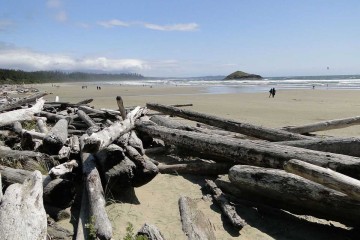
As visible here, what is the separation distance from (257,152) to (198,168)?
1.43m

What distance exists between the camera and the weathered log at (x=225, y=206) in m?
4.60

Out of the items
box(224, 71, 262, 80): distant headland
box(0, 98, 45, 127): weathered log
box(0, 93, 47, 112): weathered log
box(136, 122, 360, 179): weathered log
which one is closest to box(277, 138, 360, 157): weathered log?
box(136, 122, 360, 179): weathered log

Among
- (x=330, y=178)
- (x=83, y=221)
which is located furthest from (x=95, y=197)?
(x=330, y=178)

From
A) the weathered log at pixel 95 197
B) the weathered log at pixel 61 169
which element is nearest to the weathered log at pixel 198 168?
the weathered log at pixel 95 197

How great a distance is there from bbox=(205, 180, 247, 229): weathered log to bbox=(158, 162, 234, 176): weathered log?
58cm

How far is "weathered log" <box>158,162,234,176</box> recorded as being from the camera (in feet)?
20.7

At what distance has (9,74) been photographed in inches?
3629

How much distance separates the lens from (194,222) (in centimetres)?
466

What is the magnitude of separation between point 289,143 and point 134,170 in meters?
2.78

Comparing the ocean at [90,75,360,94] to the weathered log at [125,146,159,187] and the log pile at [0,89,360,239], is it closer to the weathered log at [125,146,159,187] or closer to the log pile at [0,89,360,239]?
the log pile at [0,89,360,239]

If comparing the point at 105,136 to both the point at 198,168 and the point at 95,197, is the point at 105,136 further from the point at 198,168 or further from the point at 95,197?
the point at 198,168

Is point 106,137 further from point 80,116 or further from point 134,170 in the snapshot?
point 80,116

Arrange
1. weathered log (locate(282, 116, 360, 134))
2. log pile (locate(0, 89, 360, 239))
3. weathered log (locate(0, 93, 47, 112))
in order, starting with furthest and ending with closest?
weathered log (locate(0, 93, 47, 112)) → weathered log (locate(282, 116, 360, 134)) → log pile (locate(0, 89, 360, 239))

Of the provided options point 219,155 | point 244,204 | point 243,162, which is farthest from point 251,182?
point 219,155
